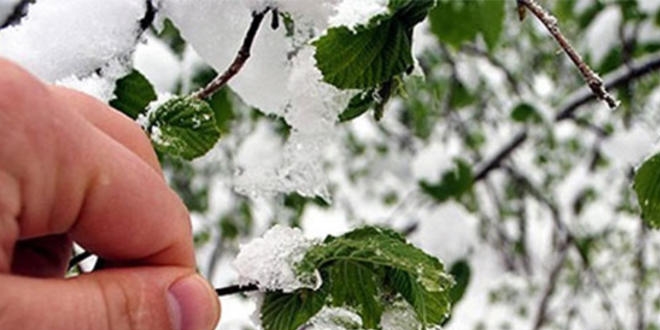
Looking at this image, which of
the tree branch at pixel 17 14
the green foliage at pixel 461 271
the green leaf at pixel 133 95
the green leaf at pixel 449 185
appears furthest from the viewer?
the green leaf at pixel 449 185

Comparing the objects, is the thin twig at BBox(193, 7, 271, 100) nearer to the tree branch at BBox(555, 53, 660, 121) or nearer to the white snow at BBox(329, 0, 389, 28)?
the white snow at BBox(329, 0, 389, 28)

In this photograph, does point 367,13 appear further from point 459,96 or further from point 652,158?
point 459,96

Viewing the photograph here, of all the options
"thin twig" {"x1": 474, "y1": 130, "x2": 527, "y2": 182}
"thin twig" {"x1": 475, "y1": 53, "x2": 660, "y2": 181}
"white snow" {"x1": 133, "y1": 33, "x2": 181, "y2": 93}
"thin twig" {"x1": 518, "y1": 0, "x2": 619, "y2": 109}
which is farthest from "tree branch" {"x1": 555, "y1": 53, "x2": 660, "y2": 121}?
"thin twig" {"x1": 518, "y1": 0, "x2": 619, "y2": 109}

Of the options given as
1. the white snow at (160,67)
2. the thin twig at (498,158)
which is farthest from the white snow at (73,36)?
the thin twig at (498,158)

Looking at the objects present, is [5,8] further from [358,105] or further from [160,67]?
[358,105]

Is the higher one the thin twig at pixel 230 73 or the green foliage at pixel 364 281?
the thin twig at pixel 230 73

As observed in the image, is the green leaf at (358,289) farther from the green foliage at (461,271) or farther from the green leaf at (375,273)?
the green foliage at (461,271)
